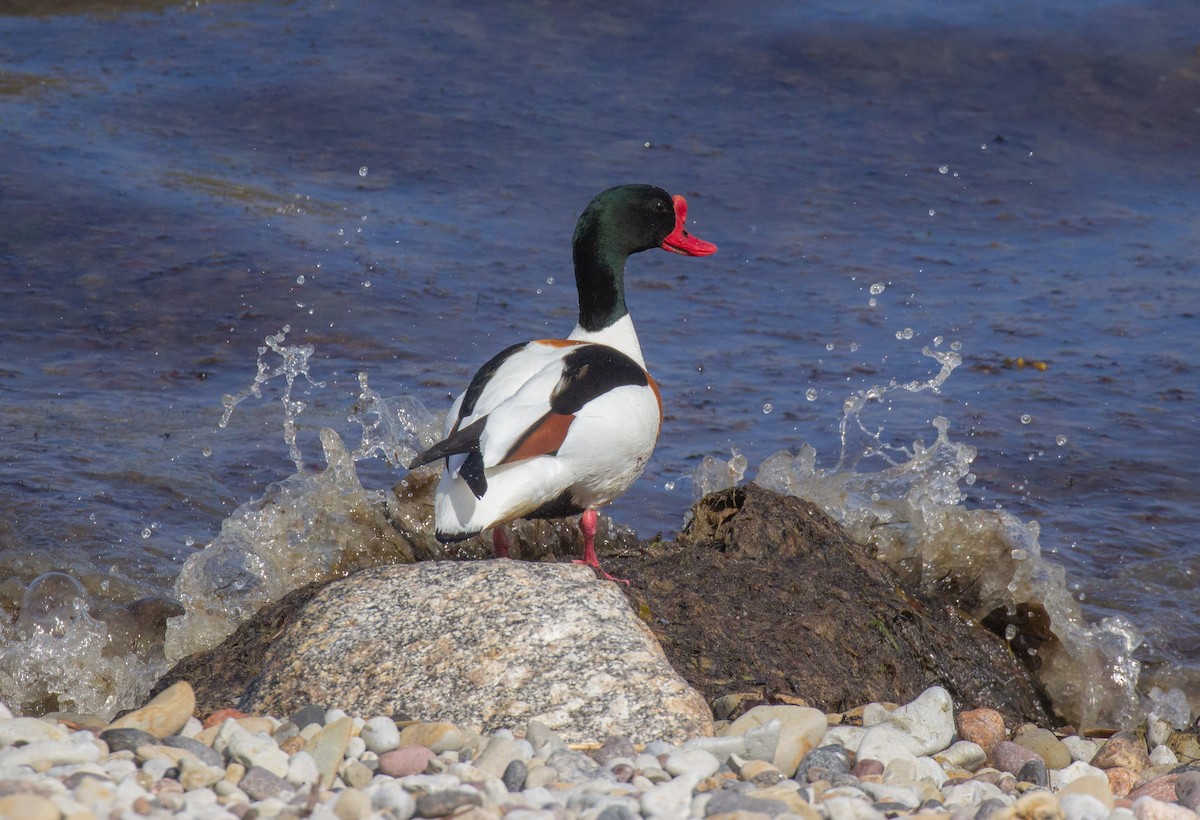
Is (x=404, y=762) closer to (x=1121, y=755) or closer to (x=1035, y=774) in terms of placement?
(x=1035, y=774)

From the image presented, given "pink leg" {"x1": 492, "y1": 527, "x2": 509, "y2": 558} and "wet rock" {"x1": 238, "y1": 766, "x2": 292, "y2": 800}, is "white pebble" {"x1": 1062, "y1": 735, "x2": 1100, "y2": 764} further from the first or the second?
"wet rock" {"x1": 238, "y1": 766, "x2": 292, "y2": 800}

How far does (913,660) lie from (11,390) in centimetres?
508

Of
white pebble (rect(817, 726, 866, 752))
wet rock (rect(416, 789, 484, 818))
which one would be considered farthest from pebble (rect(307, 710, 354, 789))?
white pebble (rect(817, 726, 866, 752))

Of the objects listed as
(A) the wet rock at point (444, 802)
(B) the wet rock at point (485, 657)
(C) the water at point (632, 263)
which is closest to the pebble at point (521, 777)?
(A) the wet rock at point (444, 802)

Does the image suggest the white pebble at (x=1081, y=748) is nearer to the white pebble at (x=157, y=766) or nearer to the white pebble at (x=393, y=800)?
the white pebble at (x=393, y=800)

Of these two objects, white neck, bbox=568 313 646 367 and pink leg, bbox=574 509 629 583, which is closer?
pink leg, bbox=574 509 629 583

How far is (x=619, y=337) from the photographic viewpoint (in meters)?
5.68

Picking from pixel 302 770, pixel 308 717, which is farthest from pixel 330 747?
pixel 308 717

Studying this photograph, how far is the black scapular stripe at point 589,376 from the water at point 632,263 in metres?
1.72

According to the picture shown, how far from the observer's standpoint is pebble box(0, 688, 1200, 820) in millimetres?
2904

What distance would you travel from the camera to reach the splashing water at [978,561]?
5.32m

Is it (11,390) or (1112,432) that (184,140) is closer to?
(11,390)

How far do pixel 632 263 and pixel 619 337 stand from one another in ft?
13.0

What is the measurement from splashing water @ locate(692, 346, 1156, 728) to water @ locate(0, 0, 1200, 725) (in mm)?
235
